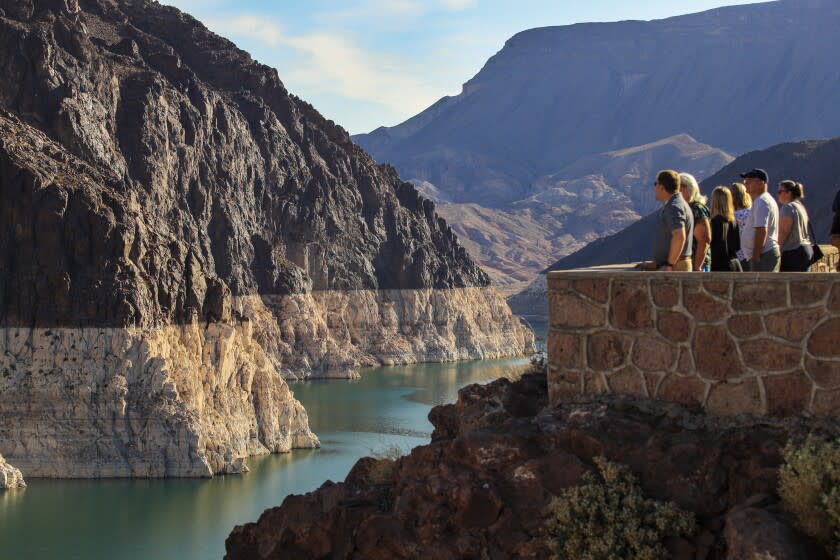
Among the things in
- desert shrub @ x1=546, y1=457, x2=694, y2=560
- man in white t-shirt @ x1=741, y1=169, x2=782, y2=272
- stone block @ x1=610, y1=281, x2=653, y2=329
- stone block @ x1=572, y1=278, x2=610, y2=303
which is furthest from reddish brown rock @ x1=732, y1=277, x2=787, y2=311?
man in white t-shirt @ x1=741, y1=169, x2=782, y2=272

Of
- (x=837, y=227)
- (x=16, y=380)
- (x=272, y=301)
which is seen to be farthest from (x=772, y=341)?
(x=272, y=301)

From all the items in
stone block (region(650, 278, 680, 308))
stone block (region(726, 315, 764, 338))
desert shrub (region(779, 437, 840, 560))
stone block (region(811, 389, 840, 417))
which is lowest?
desert shrub (region(779, 437, 840, 560))

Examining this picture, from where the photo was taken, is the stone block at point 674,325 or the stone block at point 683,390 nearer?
the stone block at point 683,390

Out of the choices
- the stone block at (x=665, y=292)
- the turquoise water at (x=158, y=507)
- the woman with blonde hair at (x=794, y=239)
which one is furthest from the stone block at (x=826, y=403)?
the turquoise water at (x=158, y=507)

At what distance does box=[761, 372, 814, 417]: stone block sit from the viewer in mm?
10578

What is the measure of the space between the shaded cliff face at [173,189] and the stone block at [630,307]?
39763mm

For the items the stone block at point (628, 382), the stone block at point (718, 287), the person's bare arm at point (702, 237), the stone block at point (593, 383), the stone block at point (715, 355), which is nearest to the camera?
the stone block at point (715, 355)

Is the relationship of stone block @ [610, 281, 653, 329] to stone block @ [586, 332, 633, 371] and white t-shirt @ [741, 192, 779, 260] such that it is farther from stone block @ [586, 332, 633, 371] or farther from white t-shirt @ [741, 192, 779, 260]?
white t-shirt @ [741, 192, 779, 260]

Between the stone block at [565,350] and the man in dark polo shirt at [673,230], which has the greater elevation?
the man in dark polo shirt at [673,230]

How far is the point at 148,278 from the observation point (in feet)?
171

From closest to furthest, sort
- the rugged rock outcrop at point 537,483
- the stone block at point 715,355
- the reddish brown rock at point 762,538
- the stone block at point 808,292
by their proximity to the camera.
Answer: the reddish brown rock at point 762,538 → the rugged rock outcrop at point 537,483 → the stone block at point 808,292 → the stone block at point 715,355

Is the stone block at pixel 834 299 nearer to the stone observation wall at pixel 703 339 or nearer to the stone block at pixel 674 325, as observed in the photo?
the stone observation wall at pixel 703 339

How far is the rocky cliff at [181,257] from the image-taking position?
48.0 metres

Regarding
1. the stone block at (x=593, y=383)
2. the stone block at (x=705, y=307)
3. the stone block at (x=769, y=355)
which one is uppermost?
the stone block at (x=705, y=307)
